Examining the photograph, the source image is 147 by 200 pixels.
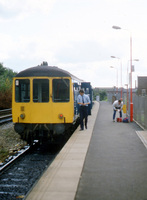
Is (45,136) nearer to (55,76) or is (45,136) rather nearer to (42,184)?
(55,76)

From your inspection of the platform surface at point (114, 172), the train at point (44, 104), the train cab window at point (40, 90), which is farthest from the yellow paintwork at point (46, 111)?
the platform surface at point (114, 172)

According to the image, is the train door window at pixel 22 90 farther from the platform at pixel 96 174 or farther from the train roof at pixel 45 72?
the platform at pixel 96 174

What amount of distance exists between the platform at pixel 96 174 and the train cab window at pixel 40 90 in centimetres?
203

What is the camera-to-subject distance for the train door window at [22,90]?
416 inches

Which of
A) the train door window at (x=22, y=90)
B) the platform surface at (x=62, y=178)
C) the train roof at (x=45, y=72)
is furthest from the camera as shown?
the train door window at (x=22, y=90)

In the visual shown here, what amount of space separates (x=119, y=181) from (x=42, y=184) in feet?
4.82

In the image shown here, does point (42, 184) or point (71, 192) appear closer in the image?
point (71, 192)

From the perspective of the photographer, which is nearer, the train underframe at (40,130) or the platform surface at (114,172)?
the platform surface at (114,172)

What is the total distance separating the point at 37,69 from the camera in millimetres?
10625

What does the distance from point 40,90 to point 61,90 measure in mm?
772

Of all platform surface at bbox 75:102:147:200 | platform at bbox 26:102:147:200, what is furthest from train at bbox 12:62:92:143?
platform surface at bbox 75:102:147:200

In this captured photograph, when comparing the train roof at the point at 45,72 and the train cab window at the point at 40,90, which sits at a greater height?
the train roof at the point at 45,72

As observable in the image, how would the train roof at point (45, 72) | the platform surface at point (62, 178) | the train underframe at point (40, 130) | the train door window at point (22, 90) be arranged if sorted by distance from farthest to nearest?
the train door window at point (22, 90) → the train roof at point (45, 72) → the train underframe at point (40, 130) → the platform surface at point (62, 178)

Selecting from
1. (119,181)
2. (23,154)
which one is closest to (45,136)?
(23,154)
